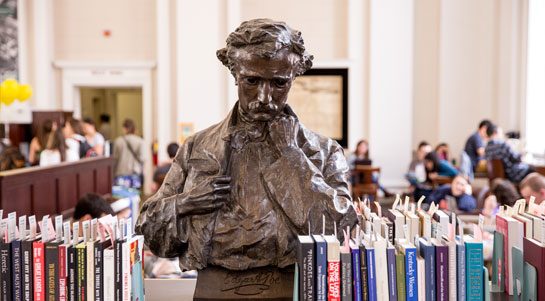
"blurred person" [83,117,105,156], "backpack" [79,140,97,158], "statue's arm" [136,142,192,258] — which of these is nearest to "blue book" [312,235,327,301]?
"statue's arm" [136,142,192,258]

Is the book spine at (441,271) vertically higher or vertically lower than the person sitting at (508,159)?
higher

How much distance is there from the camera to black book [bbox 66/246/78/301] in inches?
98.3

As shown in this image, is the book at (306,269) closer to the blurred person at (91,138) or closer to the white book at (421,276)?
the white book at (421,276)

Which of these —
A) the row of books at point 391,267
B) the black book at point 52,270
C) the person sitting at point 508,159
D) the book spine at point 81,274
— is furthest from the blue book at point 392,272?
the person sitting at point 508,159

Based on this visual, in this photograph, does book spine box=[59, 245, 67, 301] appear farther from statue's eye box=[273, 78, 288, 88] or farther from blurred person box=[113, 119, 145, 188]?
blurred person box=[113, 119, 145, 188]

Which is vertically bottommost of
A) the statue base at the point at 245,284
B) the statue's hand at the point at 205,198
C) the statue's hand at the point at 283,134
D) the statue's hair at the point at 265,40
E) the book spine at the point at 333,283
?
the statue base at the point at 245,284

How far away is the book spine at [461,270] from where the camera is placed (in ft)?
8.04

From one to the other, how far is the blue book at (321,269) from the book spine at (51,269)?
38.5 inches

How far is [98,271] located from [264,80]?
96 centimetres

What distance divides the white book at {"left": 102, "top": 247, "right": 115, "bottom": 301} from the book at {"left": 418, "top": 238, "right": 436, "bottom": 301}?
3.79 feet

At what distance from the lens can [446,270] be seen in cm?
246

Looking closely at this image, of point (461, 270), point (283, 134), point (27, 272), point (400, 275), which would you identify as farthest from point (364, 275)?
point (27, 272)

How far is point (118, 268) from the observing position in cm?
251
